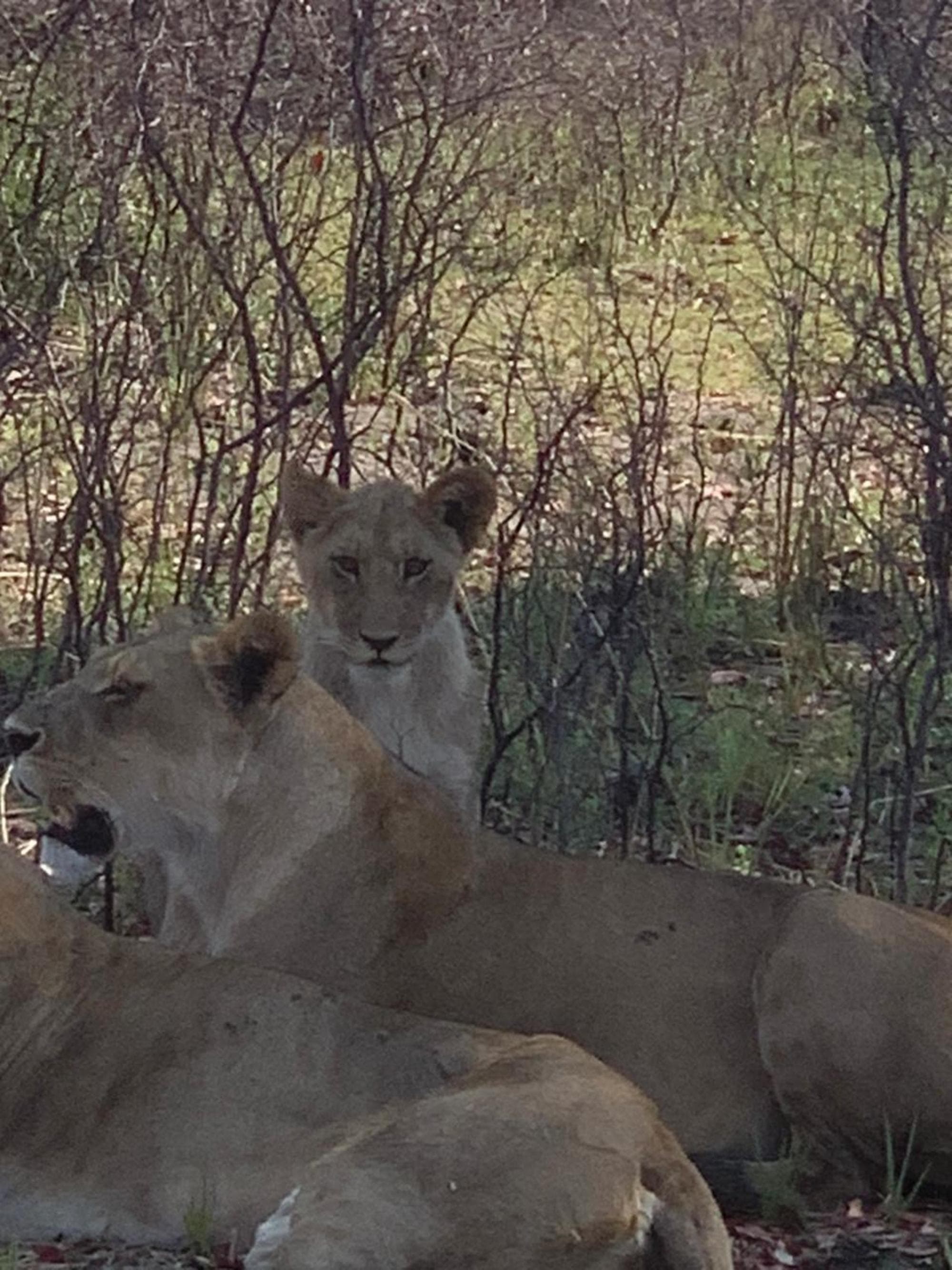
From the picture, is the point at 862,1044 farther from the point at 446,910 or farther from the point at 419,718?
the point at 419,718

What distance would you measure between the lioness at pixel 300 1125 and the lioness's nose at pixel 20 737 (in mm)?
421

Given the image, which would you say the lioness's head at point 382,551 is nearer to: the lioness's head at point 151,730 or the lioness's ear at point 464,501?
the lioness's ear at point 464,501

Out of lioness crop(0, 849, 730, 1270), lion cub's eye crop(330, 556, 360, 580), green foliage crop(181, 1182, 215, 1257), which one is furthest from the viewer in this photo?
lion cub's eye crop(330, 556, 360, 580)

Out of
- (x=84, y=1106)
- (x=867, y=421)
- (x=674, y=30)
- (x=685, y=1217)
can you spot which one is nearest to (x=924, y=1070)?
(x=685, y=1217)

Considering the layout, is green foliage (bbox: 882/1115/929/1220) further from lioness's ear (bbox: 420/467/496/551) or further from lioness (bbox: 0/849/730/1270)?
lioness's ear (bbox: 420/467/496/551)

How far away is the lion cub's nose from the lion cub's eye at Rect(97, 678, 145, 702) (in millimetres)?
1481

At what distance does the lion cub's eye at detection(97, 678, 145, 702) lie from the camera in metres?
4.21

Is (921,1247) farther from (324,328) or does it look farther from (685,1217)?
(324,328)

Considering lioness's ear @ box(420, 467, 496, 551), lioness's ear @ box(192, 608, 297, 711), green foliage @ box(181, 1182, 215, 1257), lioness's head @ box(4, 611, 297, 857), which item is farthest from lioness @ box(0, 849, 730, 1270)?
lioness's ear @ box(420, 467, 496, 551)

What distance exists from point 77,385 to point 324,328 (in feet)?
3.04

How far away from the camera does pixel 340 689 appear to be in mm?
5727

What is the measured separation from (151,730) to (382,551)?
1644 millimetres

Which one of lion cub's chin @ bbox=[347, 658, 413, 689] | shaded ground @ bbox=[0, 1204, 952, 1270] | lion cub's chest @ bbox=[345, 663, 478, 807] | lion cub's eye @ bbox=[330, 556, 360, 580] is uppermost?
lion cub's eye @ bbox=[330, 556, 360, 580]

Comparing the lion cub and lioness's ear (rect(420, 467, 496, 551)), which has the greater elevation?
lioness's ear (rect(420, 467, 496, 551))
